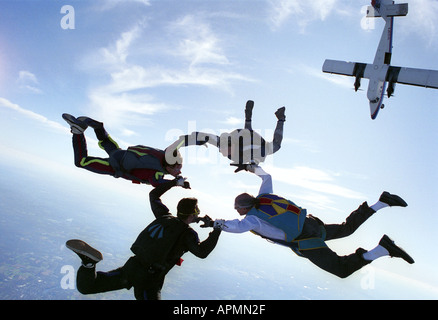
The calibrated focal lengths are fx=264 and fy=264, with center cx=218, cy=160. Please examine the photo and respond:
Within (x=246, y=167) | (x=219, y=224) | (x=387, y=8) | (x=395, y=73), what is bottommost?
(x=219, y=224)

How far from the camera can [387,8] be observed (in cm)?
920

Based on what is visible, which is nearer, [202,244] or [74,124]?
[202,244]

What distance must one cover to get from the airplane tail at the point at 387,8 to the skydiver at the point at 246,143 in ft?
24.8

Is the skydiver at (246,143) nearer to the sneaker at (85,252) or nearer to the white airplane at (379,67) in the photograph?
the sneaker at (85,252)

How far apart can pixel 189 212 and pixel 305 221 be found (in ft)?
6.53

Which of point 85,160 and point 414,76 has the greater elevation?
point 414,76

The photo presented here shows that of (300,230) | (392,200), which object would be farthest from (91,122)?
(392,200)

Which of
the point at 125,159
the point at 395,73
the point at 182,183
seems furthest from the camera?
the point at 395,73

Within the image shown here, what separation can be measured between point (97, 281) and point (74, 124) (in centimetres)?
259

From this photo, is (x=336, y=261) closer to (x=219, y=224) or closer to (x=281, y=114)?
(x=219, y=224)

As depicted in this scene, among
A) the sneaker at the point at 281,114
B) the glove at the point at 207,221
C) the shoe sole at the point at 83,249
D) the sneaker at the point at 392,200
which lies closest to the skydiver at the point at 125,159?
the glove at the point at 207,221
